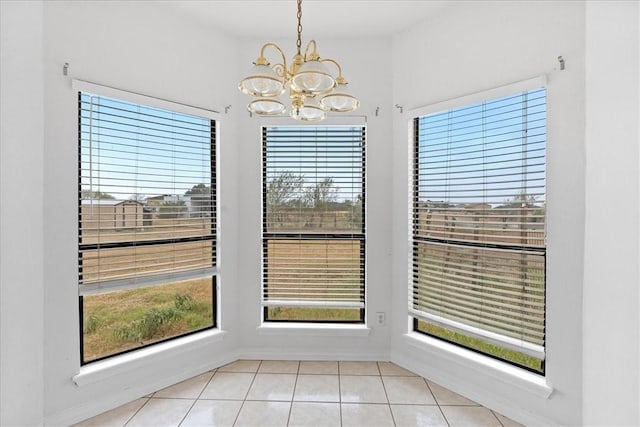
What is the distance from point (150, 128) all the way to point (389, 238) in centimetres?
216

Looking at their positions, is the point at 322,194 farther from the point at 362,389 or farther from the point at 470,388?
the point at 470,388

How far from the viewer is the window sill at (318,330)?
2.66 metres

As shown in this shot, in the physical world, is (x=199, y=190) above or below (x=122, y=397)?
above

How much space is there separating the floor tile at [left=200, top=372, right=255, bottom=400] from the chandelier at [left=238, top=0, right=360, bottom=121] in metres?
2.01

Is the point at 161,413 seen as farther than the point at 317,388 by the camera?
No

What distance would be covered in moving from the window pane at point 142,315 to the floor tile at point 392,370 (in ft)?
5.11

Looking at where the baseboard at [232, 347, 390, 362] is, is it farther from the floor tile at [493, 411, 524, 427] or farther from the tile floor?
the floor tile at [493, 411, 524, 427]

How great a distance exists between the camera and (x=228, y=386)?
2279mm

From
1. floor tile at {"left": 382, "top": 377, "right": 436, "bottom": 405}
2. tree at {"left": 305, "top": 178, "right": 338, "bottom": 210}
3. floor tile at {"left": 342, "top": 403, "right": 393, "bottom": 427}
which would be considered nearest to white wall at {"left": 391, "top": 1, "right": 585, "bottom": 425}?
floor tile at {"left": 382, "top": 377, "right": 436, "bottom": 405}

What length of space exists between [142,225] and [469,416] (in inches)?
106

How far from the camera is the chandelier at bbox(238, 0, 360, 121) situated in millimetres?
1208

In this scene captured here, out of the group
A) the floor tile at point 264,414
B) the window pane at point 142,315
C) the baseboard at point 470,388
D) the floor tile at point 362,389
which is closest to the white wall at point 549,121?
the baseboard at point 470,388
